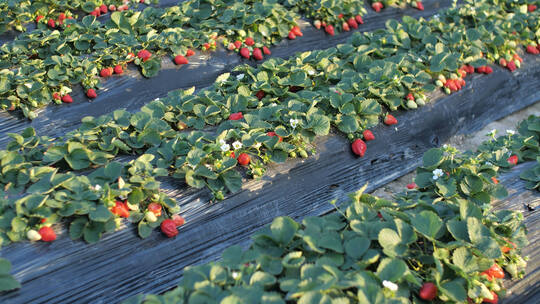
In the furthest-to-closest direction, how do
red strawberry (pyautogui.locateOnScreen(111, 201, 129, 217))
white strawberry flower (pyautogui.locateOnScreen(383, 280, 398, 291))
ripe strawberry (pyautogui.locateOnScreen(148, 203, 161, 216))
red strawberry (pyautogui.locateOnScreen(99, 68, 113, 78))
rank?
red strawberry (pyautogui.locateOnScreen(99, 68, 113, 78)) → ripe strawberry (pyautogui.locateOnScreen(148, 203, 161, 216)) → red strawberry (pyautogui.locateOnScreen(111, 201, 129, 217)) → white strawberry flower (pyautogui.locateOnScreen(383, 280, 398, 291))

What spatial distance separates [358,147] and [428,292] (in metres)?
1.59

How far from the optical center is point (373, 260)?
225cm

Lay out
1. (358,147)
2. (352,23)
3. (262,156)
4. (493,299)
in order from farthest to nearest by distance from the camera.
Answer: (352,23), (358,147), (262,156), (493,299)

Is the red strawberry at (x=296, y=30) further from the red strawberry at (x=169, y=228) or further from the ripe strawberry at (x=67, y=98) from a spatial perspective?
the red strawberry at (x=169, y=228)

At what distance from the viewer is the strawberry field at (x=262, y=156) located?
2354 mm

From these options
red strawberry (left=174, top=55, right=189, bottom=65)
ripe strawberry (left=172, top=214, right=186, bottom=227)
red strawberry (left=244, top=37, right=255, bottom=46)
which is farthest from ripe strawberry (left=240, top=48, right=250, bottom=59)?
ripe strawberry (left=172, top=214, right=186, bottom=227)

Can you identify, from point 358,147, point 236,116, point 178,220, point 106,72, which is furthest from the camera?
point 106,72

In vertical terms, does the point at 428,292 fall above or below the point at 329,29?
below

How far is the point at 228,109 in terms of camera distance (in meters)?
3.68

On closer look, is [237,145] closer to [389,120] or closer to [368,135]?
[368,135]

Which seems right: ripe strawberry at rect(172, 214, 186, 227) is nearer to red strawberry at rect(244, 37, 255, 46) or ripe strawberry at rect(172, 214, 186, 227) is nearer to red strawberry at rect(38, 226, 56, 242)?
red strawberry at rect(38, 226, 56, 242)

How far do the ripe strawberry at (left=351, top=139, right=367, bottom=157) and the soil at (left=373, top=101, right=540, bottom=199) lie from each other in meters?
0.35

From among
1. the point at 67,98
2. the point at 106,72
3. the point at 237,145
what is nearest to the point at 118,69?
the point at 106,72

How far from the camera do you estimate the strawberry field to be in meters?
2.35
